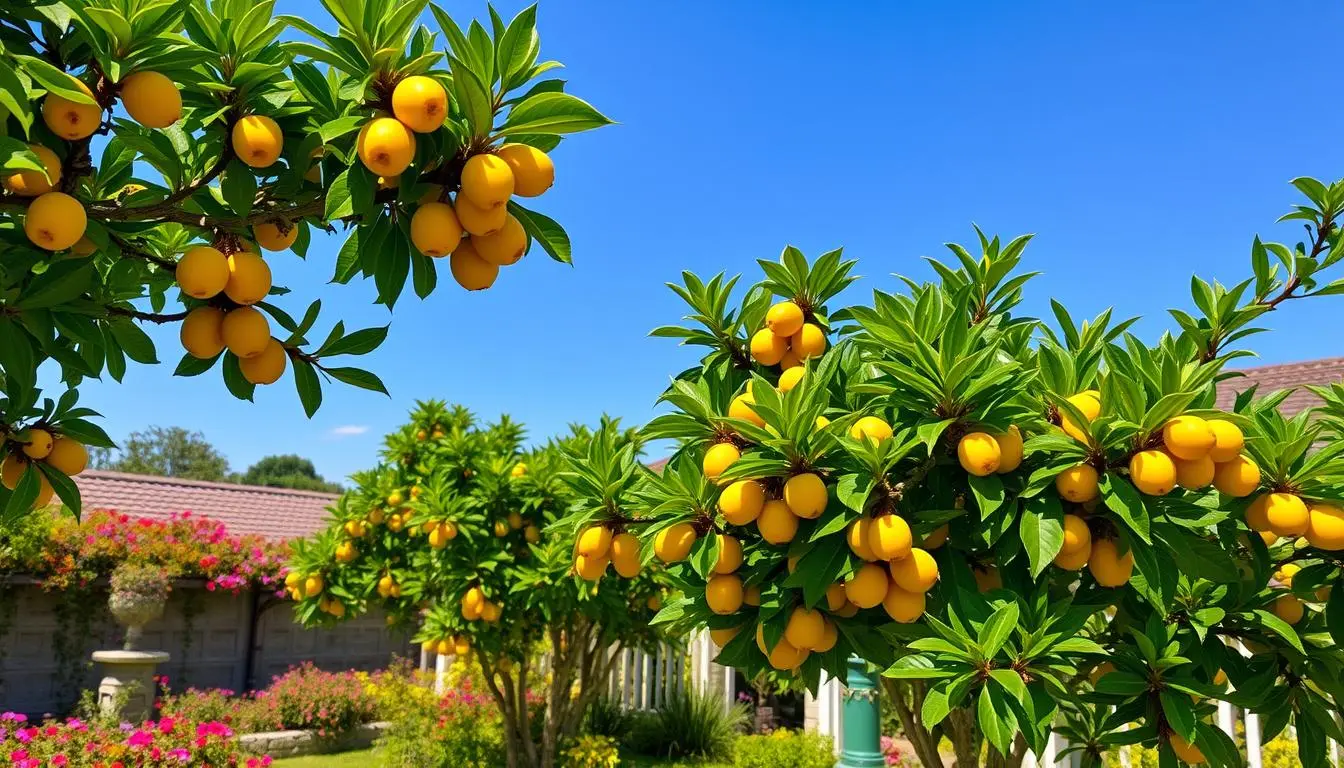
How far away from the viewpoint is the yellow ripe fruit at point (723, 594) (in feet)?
6.53

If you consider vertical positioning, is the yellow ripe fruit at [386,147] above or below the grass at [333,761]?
above

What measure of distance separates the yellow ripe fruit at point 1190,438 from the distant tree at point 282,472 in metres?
58.3

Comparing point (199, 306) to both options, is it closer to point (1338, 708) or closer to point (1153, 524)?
point (1153, 524)

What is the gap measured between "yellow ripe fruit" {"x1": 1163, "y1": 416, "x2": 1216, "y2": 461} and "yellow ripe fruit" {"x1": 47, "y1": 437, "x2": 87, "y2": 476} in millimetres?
2527

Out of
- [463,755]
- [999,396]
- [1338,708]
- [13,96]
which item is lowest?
[463,755]

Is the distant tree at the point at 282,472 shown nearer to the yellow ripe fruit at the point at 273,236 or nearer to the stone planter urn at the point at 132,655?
the stone planter urn at the point at 132,655

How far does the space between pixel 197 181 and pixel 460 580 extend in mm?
5051

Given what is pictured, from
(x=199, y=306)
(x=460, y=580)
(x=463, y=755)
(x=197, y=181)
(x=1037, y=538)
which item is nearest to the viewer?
(x=197, y=181)

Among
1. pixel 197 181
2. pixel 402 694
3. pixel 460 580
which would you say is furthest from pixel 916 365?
pixel 402 694

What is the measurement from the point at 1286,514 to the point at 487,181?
1955mm

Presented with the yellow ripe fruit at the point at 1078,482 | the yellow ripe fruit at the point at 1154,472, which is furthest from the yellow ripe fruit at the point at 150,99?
the yellow ripe fruit at the point at 1154,472

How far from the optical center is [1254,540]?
2.09m

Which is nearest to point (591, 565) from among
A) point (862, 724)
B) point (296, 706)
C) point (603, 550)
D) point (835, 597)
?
point (603, 550)

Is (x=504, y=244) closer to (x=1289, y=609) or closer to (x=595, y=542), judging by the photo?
(x=595, y=542)
